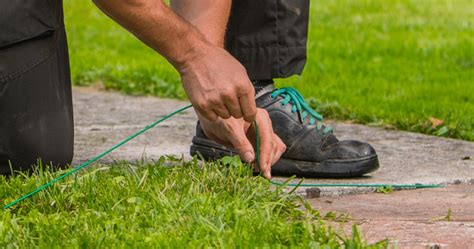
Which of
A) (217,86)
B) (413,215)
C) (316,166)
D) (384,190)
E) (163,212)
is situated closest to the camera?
A: (163,212)

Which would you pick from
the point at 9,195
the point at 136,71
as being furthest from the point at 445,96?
the point at 9,195

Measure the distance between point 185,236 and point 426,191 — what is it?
101 cm

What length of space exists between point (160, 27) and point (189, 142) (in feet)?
4.37

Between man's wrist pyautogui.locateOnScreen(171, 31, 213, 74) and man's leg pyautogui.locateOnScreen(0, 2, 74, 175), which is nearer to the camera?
man's wrist pyautogui.locateOnScreen(171, 31, 213, 74)

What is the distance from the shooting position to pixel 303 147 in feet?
10.3

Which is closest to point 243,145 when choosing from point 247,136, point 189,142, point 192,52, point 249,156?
point 249,156

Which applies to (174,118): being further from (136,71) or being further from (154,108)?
(136,71)

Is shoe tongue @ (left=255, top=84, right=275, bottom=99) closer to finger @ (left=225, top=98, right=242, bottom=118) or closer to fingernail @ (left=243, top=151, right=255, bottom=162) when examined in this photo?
fingernail @ (left=243, top=151, right=255, bottom=162)

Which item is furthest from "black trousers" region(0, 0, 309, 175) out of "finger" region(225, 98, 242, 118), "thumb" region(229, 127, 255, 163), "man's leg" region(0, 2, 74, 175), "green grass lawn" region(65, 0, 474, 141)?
"green grass lawn" region(65, 0, 474, 141)

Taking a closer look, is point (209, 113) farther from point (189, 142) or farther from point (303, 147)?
point (189, 142)

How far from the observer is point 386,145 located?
375 centimetres

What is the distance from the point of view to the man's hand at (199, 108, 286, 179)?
2.66 metres

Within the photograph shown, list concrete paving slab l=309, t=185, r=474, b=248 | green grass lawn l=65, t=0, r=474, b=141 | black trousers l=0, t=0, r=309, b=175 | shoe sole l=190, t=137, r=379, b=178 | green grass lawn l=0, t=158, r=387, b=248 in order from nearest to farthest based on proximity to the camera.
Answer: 1. green grass lawn l=0, t=158, r=387, b=248
2. concrete paving slab l=309, t=185, r=474, b=248
3. black trousers l=0, t=0, r=309, b=175
4. shoe sole l=190, t=137, r=379, b=178
5. green grass lawn l=65, t=0, r=474, b=141

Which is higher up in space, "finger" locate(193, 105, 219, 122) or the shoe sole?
"finger" locate(193, 105, 219, 122)
